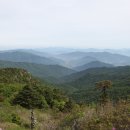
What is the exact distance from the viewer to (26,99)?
2523 centimetres

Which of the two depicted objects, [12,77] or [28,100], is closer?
[28,100]

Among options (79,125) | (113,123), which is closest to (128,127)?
(113,123)

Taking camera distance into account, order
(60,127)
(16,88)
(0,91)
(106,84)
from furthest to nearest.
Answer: (16,88) < (0,91) < (106,84) < (60,127)

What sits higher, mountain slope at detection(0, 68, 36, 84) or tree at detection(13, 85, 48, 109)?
tree at detection(13, 85, 48, 109)

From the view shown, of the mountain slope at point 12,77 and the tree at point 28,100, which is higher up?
the tree at point 28,100

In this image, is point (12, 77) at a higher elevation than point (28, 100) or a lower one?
lower

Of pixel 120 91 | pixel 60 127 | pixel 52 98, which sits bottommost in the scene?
pixel 120 91

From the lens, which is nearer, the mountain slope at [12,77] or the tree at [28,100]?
the tree at [28,100]

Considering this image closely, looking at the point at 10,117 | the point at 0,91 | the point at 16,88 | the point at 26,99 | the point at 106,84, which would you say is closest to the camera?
the point at 10,117

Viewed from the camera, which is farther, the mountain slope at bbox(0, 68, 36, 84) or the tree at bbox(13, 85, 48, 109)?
the mountain slope at bbox(0, 68, 36, 84)

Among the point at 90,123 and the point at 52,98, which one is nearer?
the point at 90,123

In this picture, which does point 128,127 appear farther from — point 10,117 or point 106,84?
point 106,84

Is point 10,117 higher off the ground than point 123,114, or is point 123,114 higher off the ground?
point 123,114

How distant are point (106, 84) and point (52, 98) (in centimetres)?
531
